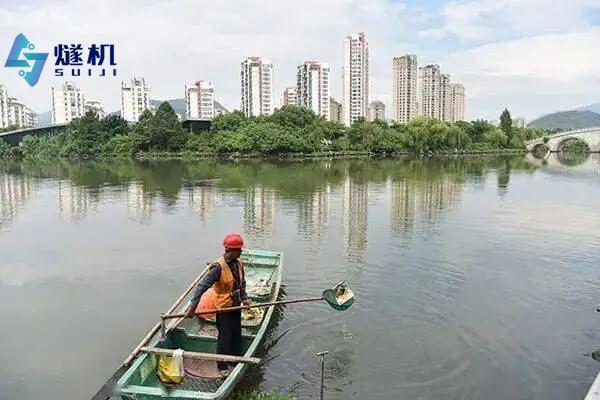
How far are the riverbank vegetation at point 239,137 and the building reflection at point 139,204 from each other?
93.4 feet

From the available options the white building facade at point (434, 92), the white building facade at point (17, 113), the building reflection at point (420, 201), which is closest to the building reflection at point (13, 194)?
the building reflection at point (420, 201)

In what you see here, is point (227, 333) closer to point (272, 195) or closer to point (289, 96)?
point (272, 195)

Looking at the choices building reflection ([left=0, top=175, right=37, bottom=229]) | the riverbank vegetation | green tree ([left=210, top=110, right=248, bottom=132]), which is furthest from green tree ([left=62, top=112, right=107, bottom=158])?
building reflection ([left=0, top=175, right=37, bottom=229])

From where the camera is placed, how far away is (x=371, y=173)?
33.7 m

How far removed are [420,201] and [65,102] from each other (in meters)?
103

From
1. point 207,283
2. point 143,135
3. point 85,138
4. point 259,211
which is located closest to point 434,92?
point 143,135

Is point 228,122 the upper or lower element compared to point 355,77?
lower

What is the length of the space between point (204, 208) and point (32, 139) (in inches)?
2209

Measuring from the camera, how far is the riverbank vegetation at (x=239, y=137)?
5298cm

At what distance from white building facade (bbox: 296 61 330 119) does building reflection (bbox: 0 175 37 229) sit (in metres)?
58.7

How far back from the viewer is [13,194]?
2377 cm

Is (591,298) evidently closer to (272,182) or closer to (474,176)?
(272,182)

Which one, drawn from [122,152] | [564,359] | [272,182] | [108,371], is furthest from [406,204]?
[122,152]

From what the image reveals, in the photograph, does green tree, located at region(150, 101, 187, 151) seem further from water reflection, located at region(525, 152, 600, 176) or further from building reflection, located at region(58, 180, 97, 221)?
water reflection, located at region(525, 152, 600, 176)
